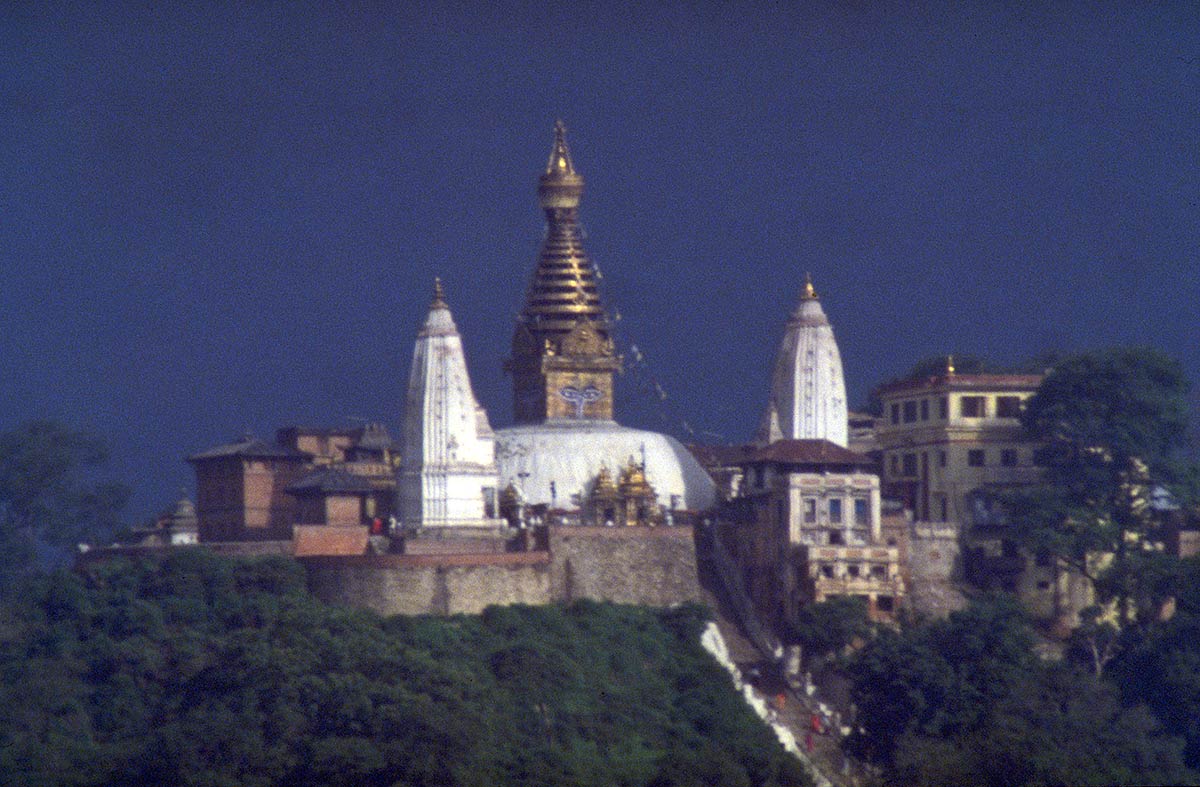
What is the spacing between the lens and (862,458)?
96062 millimetres

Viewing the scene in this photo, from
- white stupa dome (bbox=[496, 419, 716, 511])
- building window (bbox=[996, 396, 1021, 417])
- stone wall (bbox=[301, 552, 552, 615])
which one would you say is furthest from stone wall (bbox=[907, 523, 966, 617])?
stone wall (bbox=[301, 552, 552, 615])

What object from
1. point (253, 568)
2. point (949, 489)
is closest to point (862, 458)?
point (949, 489)

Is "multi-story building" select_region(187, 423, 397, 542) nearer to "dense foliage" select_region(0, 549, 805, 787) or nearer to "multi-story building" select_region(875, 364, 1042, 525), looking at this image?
"dense foliage" select_region(0, 549, 805, 787)

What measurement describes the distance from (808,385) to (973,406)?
10.7ft

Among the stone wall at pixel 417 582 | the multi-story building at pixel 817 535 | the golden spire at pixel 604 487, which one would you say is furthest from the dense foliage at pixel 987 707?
the golden spire at pixel 604 487

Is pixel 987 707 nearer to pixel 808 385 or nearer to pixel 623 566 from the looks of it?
pixel 623 566

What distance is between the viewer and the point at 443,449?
96562 mm

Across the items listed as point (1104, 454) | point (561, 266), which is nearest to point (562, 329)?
point (561, 266)

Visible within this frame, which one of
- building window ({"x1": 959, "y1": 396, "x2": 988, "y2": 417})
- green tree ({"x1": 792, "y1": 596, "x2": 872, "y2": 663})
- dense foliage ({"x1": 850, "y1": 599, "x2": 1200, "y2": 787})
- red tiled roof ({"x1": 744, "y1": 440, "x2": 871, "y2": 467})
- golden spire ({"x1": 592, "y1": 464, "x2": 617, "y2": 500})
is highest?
building window ({"x1": 959, "y1": 396, "x2": 988, "y2": 417})

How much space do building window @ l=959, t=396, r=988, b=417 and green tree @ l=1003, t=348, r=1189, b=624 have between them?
113 cm

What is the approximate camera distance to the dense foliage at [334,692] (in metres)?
85.9

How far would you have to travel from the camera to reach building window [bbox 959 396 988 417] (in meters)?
100

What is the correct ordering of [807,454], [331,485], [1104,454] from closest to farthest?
1. [807,454]
2. [331,485]
3. [1104,454]

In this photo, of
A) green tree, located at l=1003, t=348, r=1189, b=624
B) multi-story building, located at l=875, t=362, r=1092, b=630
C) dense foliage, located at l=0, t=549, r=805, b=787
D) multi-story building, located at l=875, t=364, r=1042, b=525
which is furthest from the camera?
multi-story building, located at l=875, t=364, r=1042, b=525
